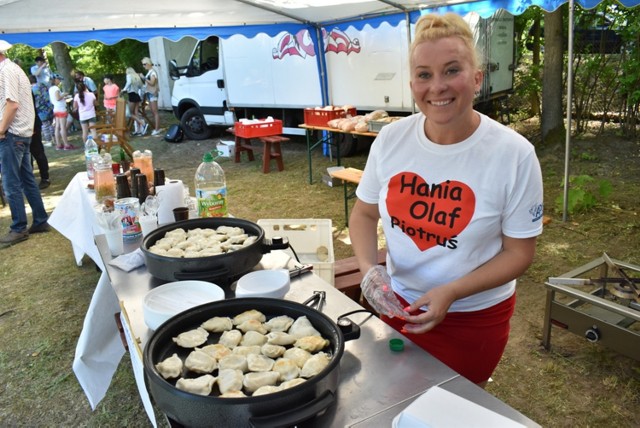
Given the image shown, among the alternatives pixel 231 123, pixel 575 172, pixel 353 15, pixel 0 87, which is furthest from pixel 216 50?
pixel 575 172

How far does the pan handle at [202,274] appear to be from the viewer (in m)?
1.71

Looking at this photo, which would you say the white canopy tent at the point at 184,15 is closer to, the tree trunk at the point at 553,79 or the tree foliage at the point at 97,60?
the tree trunk at the point at 553,79

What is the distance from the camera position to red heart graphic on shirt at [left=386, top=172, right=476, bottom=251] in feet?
4.87

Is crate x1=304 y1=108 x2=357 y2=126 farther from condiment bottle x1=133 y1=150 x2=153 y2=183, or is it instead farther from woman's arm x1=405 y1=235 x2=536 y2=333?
woman's arm x1=405 y1=235 x2=536 y2=333

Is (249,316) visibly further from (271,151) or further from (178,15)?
(271,151)

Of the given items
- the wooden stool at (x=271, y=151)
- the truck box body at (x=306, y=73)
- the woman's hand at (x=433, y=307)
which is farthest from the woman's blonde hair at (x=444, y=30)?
the wooden stool at (x=271, y=151)

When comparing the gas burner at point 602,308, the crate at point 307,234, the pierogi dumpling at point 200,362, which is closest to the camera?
the pierogi dumpling at point 200,362

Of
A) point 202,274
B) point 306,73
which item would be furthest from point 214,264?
point 306,73

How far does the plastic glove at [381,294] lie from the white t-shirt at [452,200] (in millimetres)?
108

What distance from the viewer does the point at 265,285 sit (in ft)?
5.42

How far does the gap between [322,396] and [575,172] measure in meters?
7.24

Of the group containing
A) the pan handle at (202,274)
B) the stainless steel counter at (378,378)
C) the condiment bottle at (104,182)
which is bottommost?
the stainless steel counter at (378,378)

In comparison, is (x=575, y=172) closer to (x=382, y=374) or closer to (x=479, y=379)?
(x=479, y=379)

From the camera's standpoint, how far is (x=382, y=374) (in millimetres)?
1281
